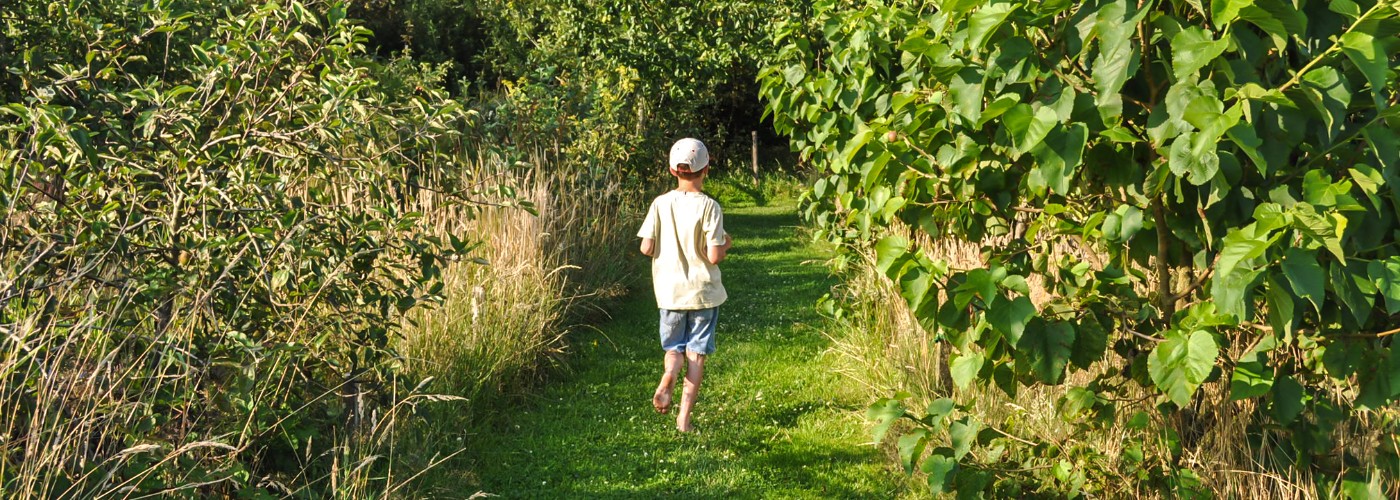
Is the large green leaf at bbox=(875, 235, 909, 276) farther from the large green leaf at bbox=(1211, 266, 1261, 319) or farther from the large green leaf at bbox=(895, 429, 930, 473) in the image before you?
→ the large green leaf at bbox=(1211, 266, 1261, 319)

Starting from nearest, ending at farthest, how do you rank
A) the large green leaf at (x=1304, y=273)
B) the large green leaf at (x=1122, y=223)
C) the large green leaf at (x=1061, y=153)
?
the large green leaf at (x=1304, y=273) < the large green leaf at (x=1061, y=153) < the large green leaf at (x=1122, y=223)

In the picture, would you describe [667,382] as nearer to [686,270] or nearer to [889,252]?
[686,270]

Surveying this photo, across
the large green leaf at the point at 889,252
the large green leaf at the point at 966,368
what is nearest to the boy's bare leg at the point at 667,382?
the large green leaf at the point at 966,368

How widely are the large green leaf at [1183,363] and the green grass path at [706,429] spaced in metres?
1.77

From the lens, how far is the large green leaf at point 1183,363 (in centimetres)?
314

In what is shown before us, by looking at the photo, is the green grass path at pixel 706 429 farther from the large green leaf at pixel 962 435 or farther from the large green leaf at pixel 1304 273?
the large green leaf at pixel 1304 273

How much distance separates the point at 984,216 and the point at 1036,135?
38.6 inches

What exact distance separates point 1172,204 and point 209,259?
308cm

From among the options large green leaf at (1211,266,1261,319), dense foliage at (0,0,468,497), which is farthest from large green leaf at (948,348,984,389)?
dense foliage at (0,0,468,497)

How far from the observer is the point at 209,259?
394cm

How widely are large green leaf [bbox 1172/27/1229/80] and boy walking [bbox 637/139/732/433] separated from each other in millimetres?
2844

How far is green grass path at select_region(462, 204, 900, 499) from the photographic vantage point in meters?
5.09

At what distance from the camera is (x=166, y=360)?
3.62m

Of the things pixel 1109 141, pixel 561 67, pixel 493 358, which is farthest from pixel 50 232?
pixel 561 67
